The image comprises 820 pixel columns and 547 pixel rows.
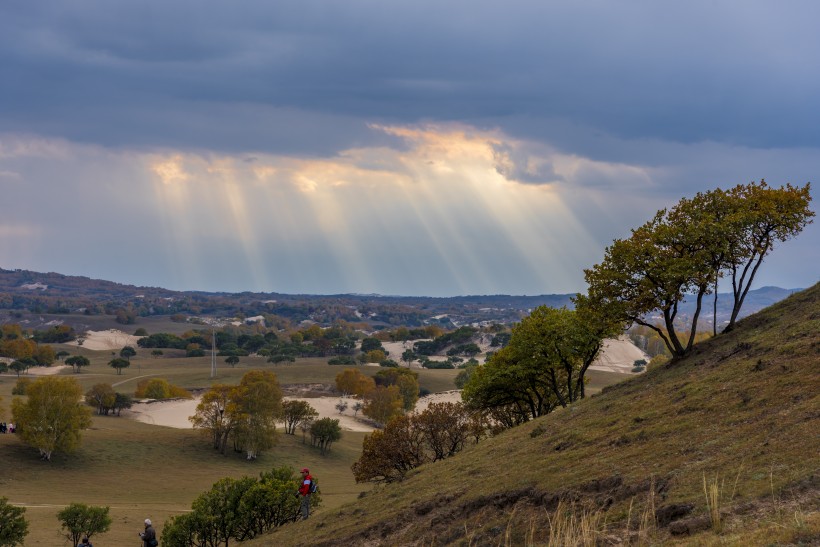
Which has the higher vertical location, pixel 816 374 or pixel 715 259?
pixel 715 259

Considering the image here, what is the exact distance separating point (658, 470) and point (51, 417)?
7799 cm

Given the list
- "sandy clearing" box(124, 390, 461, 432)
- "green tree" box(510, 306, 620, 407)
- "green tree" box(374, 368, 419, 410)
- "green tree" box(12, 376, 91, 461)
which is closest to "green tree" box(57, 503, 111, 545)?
"green tree" box(510, 306, 620, 407)

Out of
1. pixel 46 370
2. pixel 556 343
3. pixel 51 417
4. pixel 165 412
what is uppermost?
pixel 556 343

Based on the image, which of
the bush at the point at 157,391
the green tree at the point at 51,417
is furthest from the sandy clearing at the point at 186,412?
the green tree at the point at 51,417

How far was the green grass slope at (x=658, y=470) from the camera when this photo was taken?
47.0 feet

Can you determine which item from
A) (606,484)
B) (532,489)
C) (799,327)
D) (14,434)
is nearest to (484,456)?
(532,489)

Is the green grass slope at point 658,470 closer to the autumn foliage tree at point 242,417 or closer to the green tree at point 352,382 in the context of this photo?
the autumn foliage tree at point 242,417

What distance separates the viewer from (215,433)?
93938mm

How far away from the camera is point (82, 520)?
4184 cm

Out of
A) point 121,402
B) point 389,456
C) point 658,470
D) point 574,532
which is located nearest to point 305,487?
point 389,456

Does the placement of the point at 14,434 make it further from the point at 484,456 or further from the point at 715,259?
the point at 715,259

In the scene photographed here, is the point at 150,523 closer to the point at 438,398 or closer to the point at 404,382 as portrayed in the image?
the point at 404,382

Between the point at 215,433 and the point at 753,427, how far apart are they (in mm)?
84004

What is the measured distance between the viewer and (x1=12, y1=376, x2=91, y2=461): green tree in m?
A: 77.7
